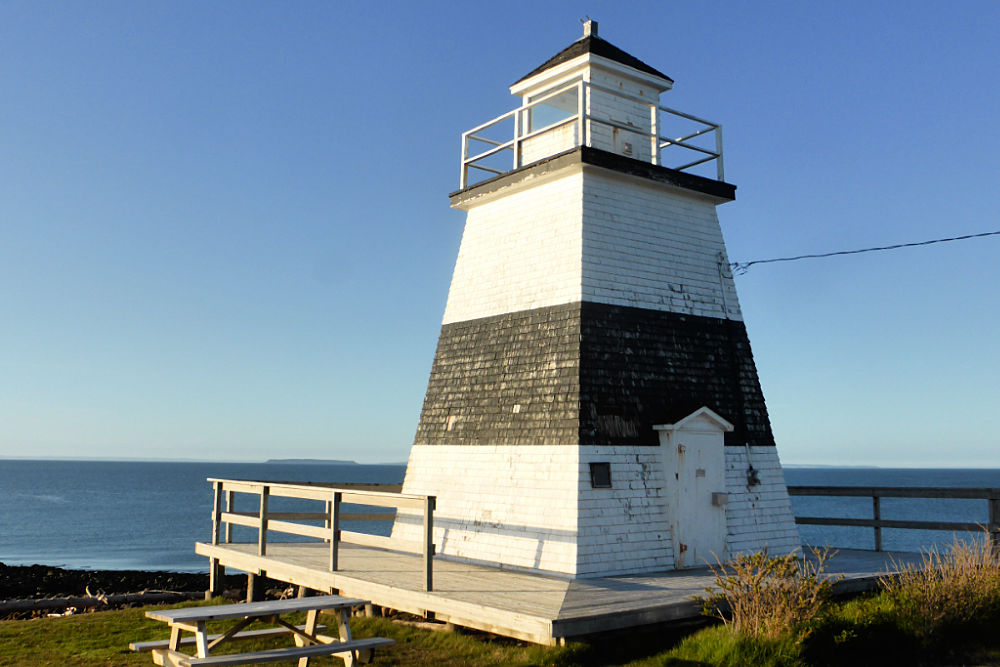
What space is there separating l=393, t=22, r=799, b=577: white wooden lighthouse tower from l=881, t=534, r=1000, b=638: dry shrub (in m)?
2.56

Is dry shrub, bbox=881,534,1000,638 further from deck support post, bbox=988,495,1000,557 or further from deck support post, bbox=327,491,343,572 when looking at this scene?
deck support post, bbox=327,491,343,572

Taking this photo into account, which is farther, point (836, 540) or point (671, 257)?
point (836, 540)

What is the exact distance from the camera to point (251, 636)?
7762 millimetres

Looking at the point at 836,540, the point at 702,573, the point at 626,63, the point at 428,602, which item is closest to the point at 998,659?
the point at 702,573

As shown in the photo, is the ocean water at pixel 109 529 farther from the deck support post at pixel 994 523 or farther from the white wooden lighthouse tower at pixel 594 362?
the deck support post at pixel 994 523

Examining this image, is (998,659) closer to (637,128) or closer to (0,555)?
(637,128)

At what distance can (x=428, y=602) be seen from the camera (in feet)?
27.4

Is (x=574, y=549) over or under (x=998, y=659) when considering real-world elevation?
over

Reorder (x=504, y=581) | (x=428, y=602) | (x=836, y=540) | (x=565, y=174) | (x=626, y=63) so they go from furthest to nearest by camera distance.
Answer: (x=836, y=540) < (x=626, y=63) < (x=565, y=174) < (x=504, y=581) < (x=428, y=602)

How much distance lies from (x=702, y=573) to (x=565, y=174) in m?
5.62

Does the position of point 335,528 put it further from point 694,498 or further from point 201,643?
point 694,498

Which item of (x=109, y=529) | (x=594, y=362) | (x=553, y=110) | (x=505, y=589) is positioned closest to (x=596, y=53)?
(x=553, y=110)

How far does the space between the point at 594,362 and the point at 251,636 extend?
5.36 m

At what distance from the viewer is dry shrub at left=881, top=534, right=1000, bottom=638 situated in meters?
8.72
